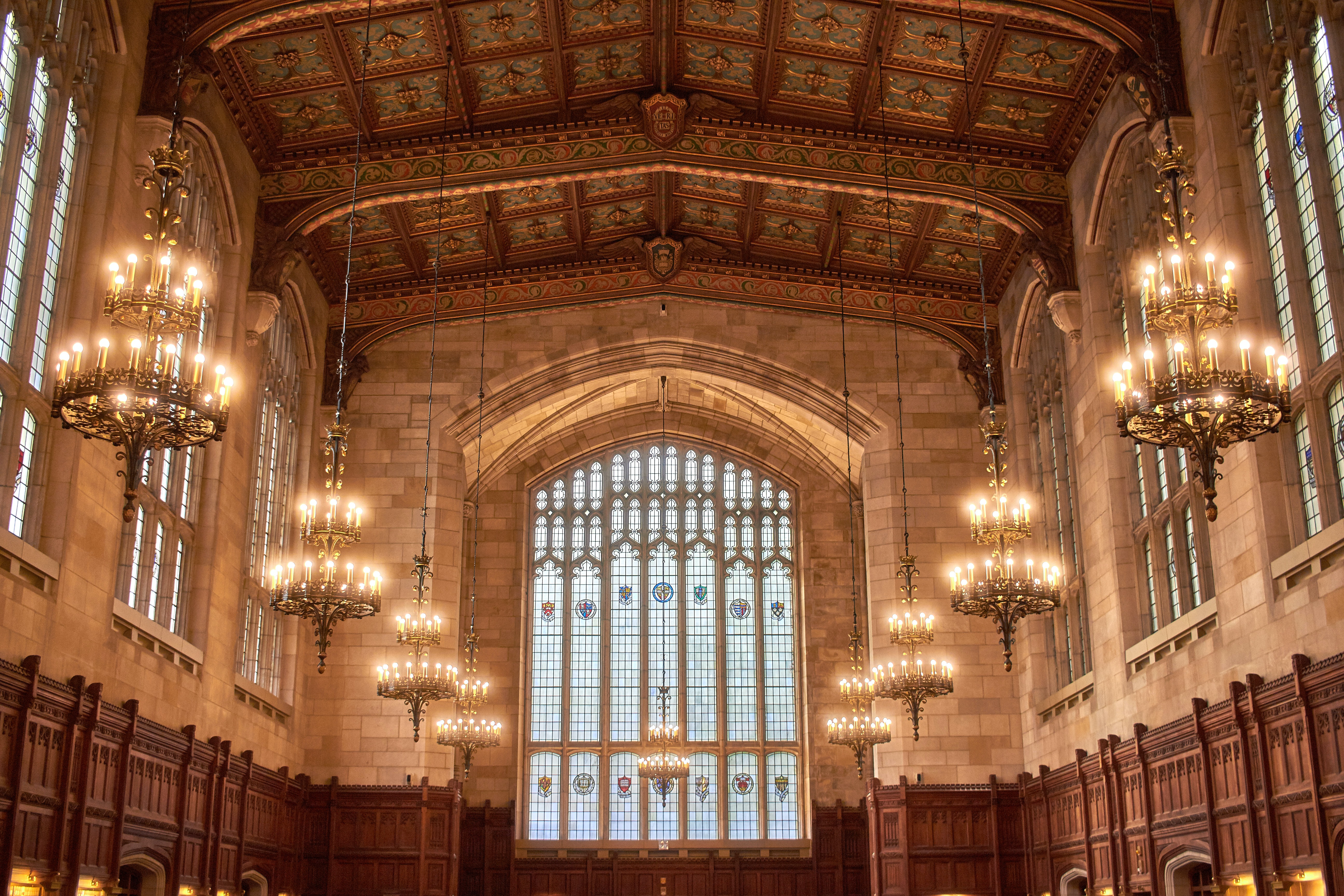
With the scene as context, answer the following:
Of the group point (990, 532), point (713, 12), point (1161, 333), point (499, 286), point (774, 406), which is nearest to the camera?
point (1161, 333)

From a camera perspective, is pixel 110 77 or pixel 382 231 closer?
pixel 110 77

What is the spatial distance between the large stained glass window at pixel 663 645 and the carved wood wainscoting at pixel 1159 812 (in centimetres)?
608

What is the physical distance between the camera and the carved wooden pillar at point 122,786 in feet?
47.7

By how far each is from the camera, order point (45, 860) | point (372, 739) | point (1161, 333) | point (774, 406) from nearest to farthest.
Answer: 1. point (1161, 333)
2. point (45, 860)
3. point (372, 739)
4. point (774, 406)

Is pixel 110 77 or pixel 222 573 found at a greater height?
pixel 110 77

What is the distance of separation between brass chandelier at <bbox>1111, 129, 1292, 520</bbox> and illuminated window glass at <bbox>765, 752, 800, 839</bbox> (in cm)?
2019

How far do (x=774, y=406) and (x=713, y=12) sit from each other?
35.0 ft

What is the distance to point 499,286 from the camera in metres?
25.5

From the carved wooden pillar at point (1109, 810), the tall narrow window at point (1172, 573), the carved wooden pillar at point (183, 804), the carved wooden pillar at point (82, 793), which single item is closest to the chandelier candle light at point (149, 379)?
the carved wooden pillar at point (82, 793)

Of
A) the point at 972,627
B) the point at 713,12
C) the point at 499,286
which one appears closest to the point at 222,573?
the point at 499,286

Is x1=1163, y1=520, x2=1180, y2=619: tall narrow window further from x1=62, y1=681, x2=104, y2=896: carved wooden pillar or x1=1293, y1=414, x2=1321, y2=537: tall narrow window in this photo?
x1=62, y1=681, x2=104, y2=896: carved wooden pillar

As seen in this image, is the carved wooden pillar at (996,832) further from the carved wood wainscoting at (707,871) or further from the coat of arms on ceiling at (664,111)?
Result: the coat of arms on ceiling at (664,111)

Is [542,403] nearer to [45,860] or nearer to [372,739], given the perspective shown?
[372,739]

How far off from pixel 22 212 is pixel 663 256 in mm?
13485
